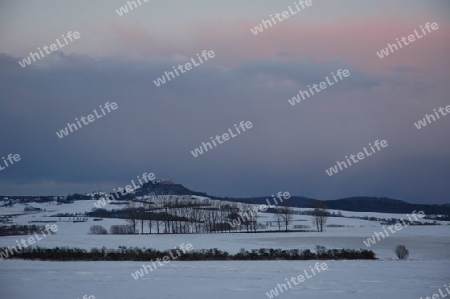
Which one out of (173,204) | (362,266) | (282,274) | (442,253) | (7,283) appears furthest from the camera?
(173,204)

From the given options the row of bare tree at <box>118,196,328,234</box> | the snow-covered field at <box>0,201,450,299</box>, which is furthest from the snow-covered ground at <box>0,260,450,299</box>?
the row of bare tree at <box>118,196,328,234</box>

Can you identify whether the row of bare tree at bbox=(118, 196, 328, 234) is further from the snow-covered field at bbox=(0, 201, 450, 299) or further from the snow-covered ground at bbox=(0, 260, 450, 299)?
the snow-covered ground at bbox=(0, 260, 450, 299)

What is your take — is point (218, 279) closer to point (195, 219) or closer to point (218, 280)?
point (218, 280)

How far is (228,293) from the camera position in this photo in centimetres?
1694

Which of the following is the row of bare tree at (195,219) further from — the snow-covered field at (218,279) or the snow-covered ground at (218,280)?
the snow-covered ground at (218,280)

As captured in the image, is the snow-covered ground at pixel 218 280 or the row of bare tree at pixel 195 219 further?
the row of bare tree at pixel 195 219

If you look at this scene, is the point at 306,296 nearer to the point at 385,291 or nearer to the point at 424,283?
the point at 385,291

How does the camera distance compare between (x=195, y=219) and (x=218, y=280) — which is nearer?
(x=218, y=280)

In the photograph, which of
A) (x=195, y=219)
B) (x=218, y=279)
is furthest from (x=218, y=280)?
(x=195, y=219)

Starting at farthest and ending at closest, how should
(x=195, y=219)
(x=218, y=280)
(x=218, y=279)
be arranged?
(x=195, y=219) → (x=218, y=279) → (x=218, y=280)

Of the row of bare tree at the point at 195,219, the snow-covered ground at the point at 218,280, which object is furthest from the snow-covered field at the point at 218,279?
the row of bare tree at the point at 195,219

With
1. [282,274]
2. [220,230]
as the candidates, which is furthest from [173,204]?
[282,274]

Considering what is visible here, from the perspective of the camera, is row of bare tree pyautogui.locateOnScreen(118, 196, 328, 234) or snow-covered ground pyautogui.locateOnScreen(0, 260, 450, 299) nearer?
snow-covered ground pyautogui.locateOnScreen(0, 260, 450, 299)

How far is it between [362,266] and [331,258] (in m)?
4.29
